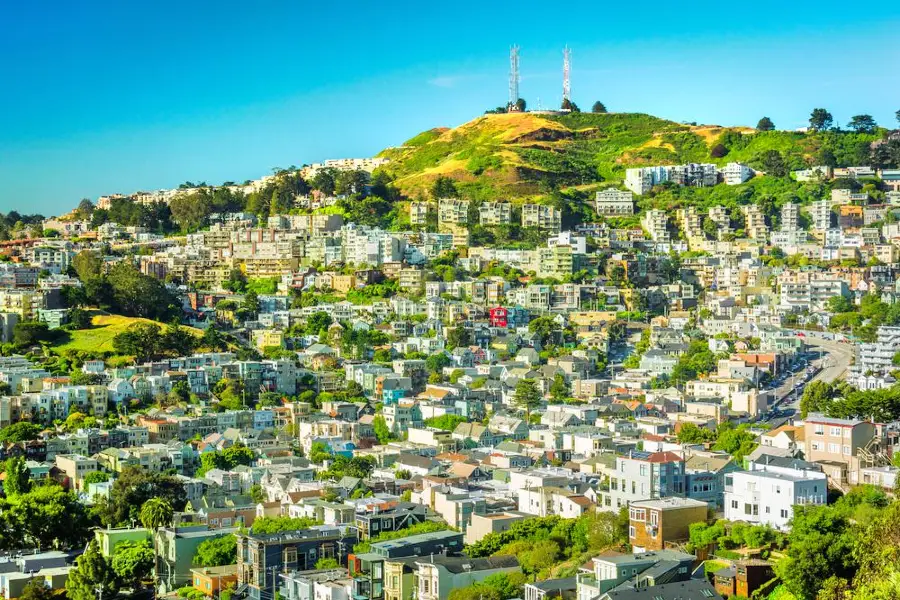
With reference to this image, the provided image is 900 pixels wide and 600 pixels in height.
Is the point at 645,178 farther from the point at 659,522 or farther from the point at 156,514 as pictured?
the point at 659,522

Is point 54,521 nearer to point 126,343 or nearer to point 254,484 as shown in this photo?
point 254,484

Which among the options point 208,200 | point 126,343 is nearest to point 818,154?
point 208,200

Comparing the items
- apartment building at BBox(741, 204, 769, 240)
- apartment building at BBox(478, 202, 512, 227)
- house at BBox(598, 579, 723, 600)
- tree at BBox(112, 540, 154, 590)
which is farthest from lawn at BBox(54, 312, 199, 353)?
house at BBox(598, 579, 723, 600)

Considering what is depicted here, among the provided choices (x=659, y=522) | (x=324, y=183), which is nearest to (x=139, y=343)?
(x=324, y=183)

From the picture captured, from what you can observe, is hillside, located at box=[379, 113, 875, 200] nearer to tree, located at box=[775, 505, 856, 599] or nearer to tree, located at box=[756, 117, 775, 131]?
tree, located at box=[756, 117, 775, 131]

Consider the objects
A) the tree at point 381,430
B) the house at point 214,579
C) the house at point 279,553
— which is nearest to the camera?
the house at point 279,553

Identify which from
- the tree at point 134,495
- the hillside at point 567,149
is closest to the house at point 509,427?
the tree at point 134,495

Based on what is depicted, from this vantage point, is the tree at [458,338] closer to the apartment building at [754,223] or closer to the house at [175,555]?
the apartment building at [754,223]
